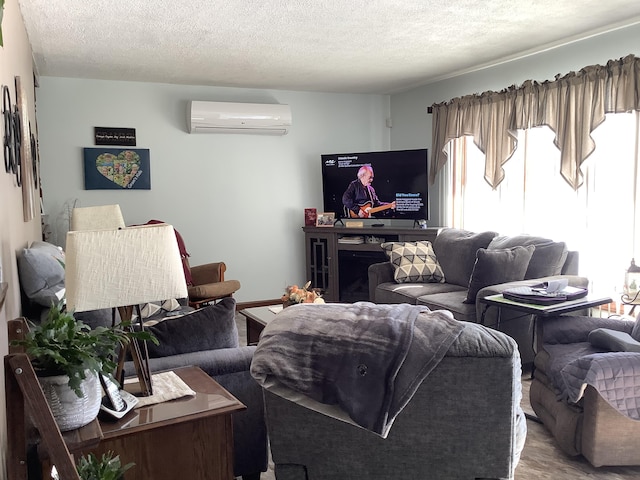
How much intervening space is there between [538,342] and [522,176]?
2.25 meters

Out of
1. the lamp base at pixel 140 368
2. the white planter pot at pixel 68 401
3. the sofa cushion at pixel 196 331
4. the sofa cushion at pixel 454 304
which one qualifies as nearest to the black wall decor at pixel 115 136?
the sofa cushion at pixel 454 304

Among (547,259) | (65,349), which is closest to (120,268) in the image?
(65,349)

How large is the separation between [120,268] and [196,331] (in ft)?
2.36

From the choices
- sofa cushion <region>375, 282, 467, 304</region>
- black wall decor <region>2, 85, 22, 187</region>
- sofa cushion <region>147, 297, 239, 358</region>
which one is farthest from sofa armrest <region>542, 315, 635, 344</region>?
black wall decor <region>2, 85, 22, 187</region>

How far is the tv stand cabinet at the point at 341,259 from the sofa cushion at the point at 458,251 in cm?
93

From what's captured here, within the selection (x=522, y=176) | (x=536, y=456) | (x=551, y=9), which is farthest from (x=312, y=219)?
(x=536, y=456)

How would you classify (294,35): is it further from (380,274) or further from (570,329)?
(570,329)

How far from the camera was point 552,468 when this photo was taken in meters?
2.62

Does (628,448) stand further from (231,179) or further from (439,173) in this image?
(231,179)

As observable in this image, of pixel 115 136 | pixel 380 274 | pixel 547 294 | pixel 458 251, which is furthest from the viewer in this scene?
pixel 115 136

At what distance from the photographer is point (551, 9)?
3.67 m

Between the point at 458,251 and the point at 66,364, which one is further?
the point at 458,251

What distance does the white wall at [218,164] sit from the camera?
555 centimetres

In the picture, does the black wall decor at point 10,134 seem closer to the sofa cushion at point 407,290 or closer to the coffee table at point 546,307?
the coffee table at point 546,307
